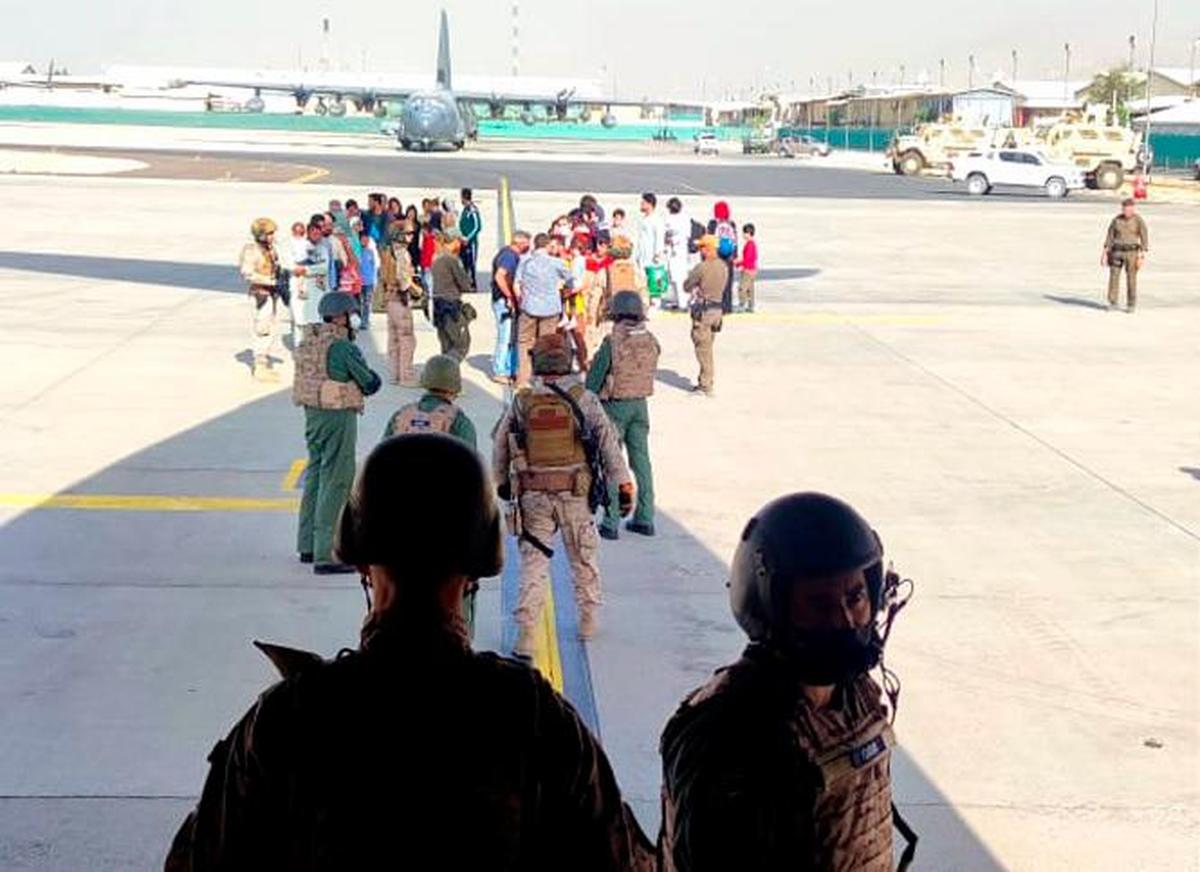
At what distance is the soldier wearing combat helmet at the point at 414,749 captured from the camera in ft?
6.75

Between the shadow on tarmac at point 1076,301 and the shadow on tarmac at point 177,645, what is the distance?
14.6 metres

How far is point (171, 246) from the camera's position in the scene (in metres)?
27.8

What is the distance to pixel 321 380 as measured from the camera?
8.36m

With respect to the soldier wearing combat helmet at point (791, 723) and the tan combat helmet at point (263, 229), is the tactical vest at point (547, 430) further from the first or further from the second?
the tan combat helmet at point (263, 229)

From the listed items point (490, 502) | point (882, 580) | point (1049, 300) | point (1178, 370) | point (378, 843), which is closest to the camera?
point (378, 843)

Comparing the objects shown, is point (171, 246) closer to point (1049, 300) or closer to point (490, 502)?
point (1049, 300)

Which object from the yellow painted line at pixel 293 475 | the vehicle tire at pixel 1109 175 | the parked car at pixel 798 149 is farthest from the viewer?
the parked car at pixel 798 149

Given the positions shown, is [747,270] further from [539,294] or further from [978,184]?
[978,184]

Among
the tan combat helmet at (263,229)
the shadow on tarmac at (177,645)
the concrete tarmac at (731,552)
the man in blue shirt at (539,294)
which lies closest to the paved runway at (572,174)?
the concrete tarmac at (731,552)

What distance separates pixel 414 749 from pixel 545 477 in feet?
16.1

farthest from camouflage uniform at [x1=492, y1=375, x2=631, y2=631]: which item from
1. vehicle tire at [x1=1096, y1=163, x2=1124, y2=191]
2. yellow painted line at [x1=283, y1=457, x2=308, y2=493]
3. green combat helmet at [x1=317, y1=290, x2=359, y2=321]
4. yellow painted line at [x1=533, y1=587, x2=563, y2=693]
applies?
vehicle tire at [x1=1096, y1=163, x2=1124, y2=191]

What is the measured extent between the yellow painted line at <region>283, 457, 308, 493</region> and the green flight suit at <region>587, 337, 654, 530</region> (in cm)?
233

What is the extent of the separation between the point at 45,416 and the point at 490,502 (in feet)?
36.8

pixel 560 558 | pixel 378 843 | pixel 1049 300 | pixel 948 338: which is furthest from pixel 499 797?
pixel 1049 300
